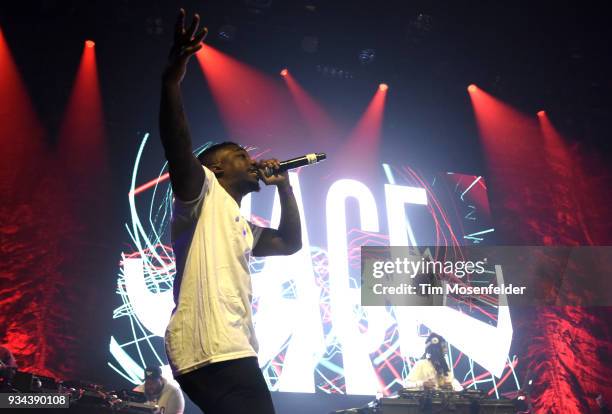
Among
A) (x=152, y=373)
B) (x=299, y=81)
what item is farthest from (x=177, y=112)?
(x=299, y=81)

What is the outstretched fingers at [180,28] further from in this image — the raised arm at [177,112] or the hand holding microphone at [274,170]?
the hand holding microphone at [274,170]

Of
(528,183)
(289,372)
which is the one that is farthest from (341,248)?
(528,183)

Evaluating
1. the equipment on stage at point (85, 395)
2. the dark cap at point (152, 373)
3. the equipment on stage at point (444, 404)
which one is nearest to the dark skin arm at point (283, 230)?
the equipment on stage at point (85, 395)

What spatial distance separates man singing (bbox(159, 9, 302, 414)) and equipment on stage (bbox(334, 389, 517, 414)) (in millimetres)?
3357

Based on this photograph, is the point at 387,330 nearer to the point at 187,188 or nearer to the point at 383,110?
the point at 383,110

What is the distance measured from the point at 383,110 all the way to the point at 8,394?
629 centimetres

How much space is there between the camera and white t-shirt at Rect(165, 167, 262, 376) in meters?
1.48

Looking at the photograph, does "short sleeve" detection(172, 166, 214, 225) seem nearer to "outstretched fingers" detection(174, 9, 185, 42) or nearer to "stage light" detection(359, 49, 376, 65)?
"outstretched fingers" detection(174, 9, 185, 42)

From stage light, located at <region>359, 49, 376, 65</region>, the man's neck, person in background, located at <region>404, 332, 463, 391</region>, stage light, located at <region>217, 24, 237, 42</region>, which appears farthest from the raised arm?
stage light, located at <region>359, 49, 376, 65</region>

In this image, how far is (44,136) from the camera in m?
6.88

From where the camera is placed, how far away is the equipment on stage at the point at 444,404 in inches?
180

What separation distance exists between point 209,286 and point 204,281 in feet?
0.08

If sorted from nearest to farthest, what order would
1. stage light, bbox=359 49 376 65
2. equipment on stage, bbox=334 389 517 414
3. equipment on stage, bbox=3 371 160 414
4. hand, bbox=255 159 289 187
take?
hand, bbox=255 159 289 187 < equipment on stage, bbox=3 371 160 414 < equipment on stage, bbox=334 389 517 414 < stage light, bbox=359 49 376 65

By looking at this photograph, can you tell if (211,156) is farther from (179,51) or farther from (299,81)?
(299,81)
